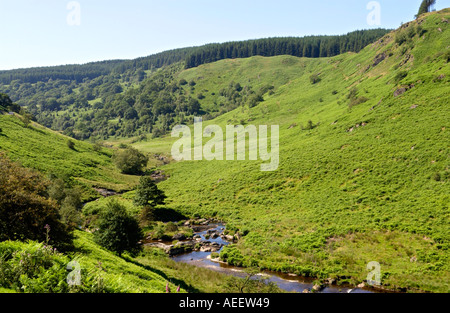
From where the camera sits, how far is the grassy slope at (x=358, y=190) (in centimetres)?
3262

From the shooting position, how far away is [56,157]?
3590 inches

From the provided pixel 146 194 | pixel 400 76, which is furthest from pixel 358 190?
pixel 400 76

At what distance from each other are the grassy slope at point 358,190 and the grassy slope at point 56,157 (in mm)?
22236

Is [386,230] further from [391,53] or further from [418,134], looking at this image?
[391,53]

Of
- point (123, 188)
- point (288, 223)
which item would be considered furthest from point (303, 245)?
point (123, 188)

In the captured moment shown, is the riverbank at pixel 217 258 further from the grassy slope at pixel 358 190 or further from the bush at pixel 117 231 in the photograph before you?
the bush at pixel 117 231

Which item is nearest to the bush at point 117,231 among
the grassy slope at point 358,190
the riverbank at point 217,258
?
the riverbank at point 217,258

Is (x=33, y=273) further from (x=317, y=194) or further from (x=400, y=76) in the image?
(x=400, y=76)

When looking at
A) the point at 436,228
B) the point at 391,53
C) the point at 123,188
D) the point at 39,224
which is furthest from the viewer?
the point at 391,53

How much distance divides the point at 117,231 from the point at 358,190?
1743 inches

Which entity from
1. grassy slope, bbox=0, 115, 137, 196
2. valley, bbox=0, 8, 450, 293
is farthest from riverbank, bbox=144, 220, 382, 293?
grassy slope, bbox=0, 115, 137, 196

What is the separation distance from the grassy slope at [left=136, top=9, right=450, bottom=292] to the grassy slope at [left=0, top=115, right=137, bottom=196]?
2224cm

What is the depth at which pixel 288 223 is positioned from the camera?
4584 centimetres
